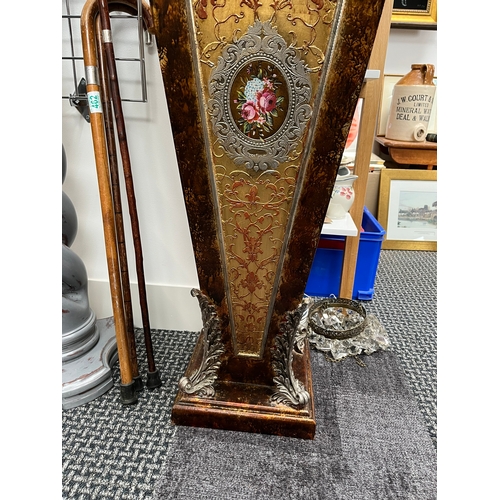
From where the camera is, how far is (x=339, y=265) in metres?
1.67

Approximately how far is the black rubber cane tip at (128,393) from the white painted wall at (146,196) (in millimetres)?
375

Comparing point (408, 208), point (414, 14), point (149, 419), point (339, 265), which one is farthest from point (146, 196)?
point (414, 14)

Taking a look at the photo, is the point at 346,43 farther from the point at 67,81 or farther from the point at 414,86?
the point at 414,86

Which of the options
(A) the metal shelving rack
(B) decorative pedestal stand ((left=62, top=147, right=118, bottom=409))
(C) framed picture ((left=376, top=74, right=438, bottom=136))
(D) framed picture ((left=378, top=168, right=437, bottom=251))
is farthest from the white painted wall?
(C) framed picture ((left=376, top=74, right=438, bottom=136))

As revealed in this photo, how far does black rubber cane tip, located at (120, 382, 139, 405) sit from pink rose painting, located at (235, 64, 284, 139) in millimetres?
770

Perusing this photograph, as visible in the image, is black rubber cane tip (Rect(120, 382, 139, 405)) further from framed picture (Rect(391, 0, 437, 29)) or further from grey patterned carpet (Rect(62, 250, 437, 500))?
framed picture (Rect(391, 0, 437, 29))

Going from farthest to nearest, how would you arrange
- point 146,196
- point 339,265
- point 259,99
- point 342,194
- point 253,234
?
point 339,265
point 342,194
point 146,196
point 253,234
point 259,99

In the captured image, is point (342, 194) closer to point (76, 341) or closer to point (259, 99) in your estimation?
point (259, 99)

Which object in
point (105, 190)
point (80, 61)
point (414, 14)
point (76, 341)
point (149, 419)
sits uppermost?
point (414, 14)

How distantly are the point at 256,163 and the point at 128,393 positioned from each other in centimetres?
74

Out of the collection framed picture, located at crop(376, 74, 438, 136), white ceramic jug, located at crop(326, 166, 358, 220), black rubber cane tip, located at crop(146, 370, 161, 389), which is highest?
framed picture, located at crop(376, 74, 438, 136)

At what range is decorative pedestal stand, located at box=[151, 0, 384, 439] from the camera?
2.51 feet

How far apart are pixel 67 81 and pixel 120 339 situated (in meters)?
0.78

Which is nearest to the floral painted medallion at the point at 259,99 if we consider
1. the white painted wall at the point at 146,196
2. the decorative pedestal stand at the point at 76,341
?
the white painted wall at the point at 146,196
